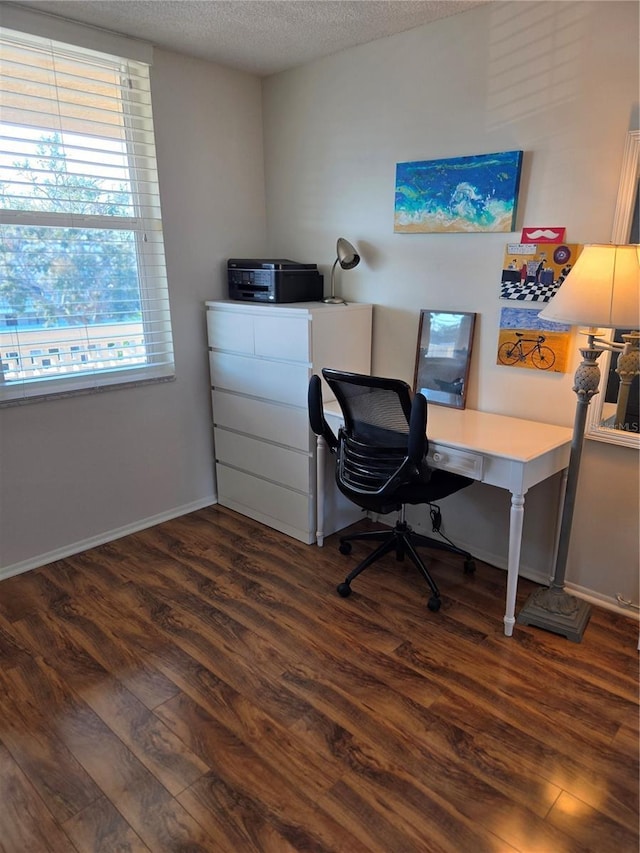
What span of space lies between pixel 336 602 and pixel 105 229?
2148 millimetres

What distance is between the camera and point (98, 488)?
303 centimetres

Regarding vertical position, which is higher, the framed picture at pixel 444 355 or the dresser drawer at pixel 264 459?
the framed picture at pixel 444 355

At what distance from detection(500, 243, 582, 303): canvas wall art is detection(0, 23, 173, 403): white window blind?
1.82 m

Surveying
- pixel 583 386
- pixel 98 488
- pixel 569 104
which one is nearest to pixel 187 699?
pixel 98 488

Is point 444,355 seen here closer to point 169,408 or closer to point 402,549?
point 402,549

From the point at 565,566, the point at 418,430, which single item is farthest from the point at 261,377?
the point at 565,566

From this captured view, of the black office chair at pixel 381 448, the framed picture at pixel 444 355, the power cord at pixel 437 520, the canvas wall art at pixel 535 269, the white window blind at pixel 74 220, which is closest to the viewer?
the black office chair at pixel 381 448

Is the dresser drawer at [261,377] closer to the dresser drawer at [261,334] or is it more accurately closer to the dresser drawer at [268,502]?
the dresser drawer at [261,334]

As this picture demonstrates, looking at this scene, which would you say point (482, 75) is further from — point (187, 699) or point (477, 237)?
point (187, 699)

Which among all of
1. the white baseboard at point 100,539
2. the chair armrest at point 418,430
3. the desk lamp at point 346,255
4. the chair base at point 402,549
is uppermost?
the desk lamp at point 346,255

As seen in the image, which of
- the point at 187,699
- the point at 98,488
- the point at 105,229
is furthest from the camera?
the point at 98,488

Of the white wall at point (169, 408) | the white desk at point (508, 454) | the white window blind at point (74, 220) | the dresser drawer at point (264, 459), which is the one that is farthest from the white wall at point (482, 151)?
the white window blind at point (74, 220)

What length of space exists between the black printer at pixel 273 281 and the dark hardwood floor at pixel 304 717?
4.85ft

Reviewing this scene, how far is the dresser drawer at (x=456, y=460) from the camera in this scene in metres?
2.25
